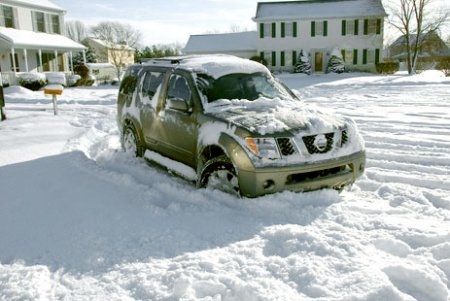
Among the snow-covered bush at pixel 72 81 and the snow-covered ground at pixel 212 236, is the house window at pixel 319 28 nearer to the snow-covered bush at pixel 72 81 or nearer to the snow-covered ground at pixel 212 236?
the snow-covered bush at pixel 72 81

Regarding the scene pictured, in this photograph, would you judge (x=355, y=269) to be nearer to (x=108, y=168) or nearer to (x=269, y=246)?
(x=269, y=246)

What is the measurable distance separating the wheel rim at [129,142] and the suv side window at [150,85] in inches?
31.8

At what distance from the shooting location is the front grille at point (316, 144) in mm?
4802

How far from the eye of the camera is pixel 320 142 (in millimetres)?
4867

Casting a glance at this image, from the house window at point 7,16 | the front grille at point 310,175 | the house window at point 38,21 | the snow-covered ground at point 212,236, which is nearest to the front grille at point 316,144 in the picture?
the front grille at point 310,175

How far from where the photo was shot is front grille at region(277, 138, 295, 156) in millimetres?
4699

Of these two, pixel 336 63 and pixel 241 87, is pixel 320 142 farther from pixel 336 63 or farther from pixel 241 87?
pixel 336 63

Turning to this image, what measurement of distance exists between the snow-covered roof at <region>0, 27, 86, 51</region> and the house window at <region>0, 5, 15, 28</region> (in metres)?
0.50

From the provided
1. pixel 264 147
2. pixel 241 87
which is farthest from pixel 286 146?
pixel 241 87

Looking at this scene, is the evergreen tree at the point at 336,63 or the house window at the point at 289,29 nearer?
the evergreen tree at the point at 336,63

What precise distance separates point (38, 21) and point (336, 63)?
25.7 m

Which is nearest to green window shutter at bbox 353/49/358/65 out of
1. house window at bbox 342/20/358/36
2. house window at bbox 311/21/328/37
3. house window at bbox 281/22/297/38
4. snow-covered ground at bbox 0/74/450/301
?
house window at bbox 342/20/358/36

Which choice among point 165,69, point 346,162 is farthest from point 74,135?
point 346,162

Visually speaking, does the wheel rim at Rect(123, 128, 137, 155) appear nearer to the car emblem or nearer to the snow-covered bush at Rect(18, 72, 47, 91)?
the car emblem
